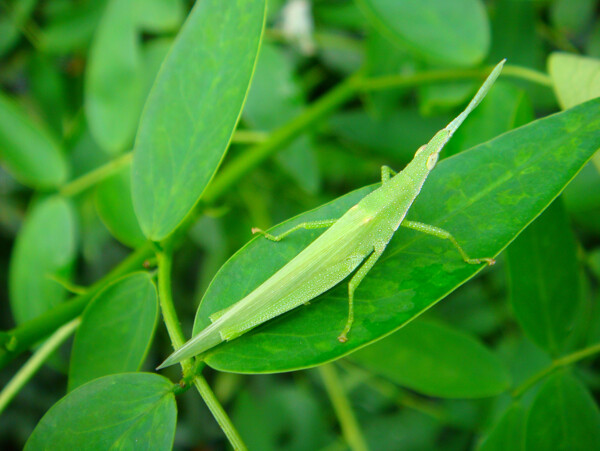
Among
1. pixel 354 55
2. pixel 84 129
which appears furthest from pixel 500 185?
pixel 84 129

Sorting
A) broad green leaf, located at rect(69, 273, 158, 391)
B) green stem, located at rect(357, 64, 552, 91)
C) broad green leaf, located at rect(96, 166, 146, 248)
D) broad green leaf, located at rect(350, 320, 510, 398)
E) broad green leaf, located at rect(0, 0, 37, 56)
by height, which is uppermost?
broad green leaf, located at rect(0, 0, 37, 56)

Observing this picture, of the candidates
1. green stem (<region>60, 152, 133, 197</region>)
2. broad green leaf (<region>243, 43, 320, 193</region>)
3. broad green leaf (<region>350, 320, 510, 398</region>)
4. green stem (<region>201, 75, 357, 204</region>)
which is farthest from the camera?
broad green leaf (<region>243, 43, 320, 193</region>)

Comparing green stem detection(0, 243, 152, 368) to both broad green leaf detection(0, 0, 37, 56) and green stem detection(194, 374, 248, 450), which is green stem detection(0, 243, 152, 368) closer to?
green stem detection(194, 374, 248, 450)

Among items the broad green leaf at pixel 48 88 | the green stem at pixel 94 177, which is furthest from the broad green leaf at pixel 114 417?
the broad green leaf at pixel 48 88

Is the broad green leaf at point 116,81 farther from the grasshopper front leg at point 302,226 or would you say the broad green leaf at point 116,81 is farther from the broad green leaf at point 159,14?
the grasshopper front leg at point 302,226

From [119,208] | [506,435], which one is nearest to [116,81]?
[119,208]

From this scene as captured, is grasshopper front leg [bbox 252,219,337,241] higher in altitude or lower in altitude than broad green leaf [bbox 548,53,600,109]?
lower

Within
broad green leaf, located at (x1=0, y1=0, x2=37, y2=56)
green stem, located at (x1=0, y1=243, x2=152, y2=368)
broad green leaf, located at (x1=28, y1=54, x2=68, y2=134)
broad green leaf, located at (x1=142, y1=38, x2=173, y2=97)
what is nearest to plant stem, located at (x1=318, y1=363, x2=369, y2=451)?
green stem, located at (x1=0, y1=243, x2=152, y2=368)
